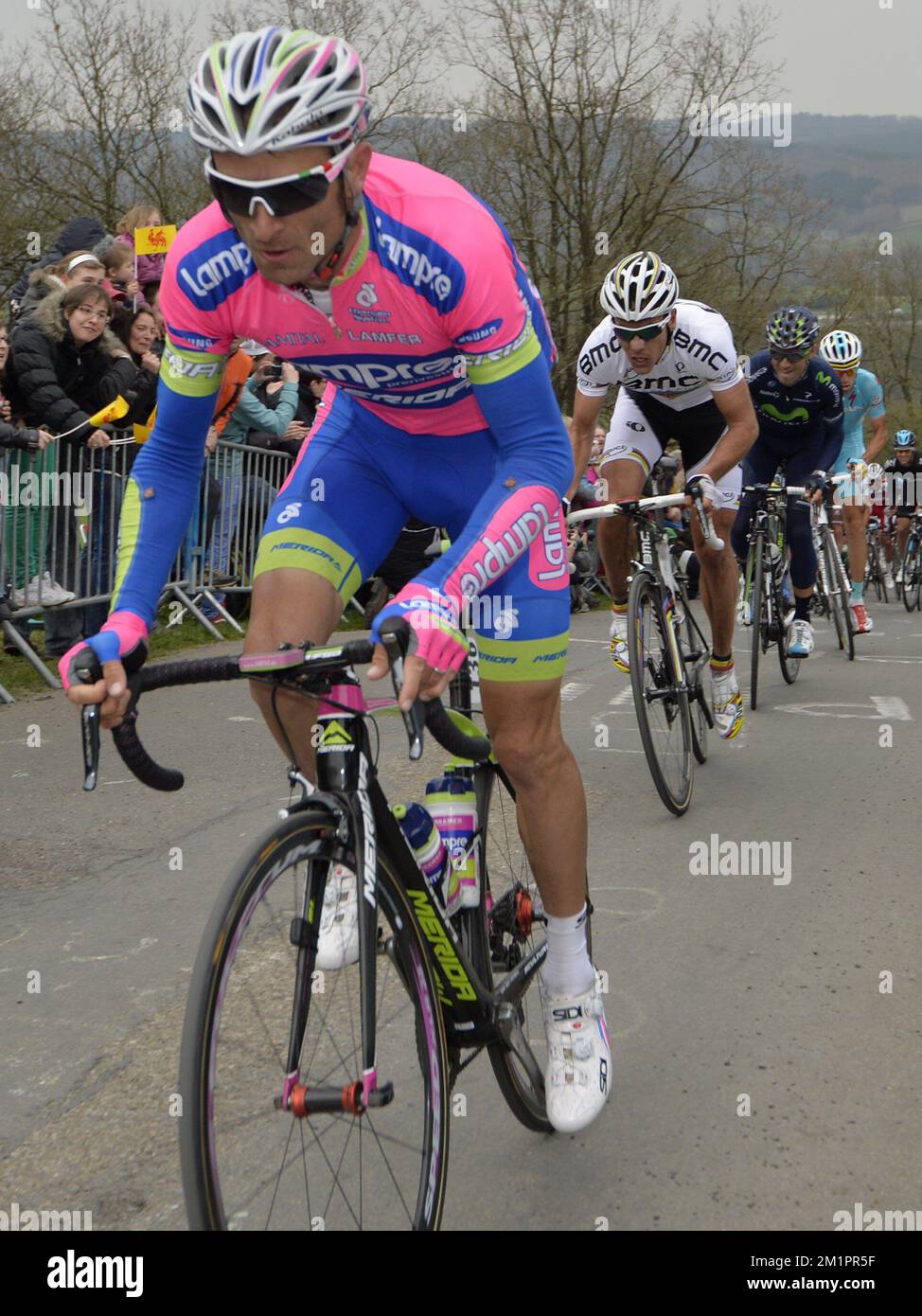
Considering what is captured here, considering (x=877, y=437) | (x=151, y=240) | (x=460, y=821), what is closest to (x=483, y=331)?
(x=460, y=821)

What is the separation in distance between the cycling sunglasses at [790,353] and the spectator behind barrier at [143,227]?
4.35 m

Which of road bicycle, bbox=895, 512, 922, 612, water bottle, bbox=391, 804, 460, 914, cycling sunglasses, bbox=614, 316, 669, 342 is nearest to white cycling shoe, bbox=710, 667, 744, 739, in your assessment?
cycling sunglasses, bbox=614, 316, 669, 342

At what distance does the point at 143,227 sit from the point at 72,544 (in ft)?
9.82

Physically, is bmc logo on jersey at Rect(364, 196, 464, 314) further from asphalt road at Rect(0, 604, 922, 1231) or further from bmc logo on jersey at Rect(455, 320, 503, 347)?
asphalt road at Rect(0, 604, 922, 1231)

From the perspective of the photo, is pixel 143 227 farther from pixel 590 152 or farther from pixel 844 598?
pixel 590 152

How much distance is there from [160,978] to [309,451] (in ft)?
5.44

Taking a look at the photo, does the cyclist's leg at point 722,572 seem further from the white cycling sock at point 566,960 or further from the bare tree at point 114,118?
the bare tree at point 114,118

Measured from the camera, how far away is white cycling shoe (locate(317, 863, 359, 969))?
2.34 meters

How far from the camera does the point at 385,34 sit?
78.5 feet

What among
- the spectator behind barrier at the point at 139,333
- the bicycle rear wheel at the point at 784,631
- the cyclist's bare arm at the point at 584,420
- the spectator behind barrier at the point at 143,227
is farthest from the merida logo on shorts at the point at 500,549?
the spectator behind barrier at the point at 143,227

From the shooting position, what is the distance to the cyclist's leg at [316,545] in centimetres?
276

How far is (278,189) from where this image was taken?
8.01ft

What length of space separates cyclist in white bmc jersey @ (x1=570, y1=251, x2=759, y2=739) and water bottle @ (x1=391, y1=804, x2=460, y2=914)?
3.57 metres
